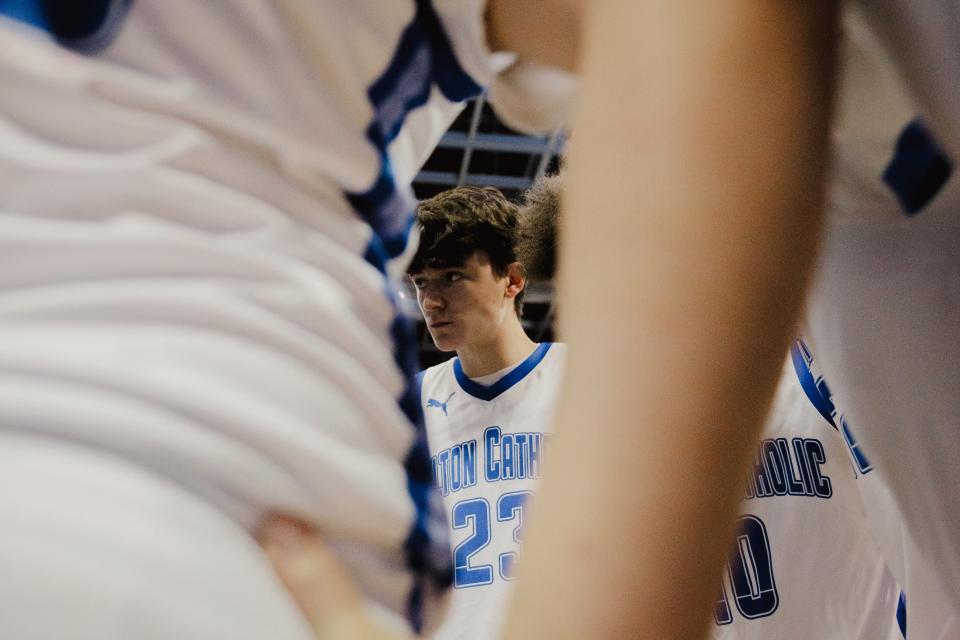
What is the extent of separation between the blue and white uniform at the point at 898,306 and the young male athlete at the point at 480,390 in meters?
1.36

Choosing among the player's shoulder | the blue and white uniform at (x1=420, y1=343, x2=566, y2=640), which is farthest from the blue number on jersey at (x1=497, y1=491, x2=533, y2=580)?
the player's shoulder

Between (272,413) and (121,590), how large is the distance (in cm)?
7

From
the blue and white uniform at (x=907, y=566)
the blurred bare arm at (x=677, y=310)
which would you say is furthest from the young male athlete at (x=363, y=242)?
the blue and white uniform at (x=907, y=566)

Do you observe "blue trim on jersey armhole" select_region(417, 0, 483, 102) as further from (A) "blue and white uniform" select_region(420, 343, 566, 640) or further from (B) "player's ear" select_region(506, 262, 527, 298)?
(B) "player's ear" select_region(506, 262, 527, 298)

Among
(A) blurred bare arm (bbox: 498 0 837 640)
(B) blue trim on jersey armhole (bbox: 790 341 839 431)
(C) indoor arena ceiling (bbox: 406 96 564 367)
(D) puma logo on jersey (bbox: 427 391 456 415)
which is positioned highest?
(C) indoor arena ceiling (bbox: 406 96 564 367)

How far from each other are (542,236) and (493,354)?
367 mm

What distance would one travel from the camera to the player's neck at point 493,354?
215cm

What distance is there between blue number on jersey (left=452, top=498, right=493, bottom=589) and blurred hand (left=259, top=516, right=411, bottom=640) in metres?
1.56

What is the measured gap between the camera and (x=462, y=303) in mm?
2201

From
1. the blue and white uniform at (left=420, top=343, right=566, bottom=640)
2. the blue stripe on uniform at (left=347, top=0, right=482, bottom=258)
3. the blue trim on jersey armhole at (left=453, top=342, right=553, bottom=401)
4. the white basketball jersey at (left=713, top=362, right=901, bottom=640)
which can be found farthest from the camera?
the blue trim on jersey armhole at (left=453, top=342, right=553, bottom=401)

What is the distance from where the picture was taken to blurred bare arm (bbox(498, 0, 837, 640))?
0.22 metres

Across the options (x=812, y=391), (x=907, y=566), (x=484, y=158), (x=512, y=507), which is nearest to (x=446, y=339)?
(x=512, y=507)

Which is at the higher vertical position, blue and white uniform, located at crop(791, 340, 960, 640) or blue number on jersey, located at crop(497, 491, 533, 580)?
blue number on jersey, located at crop(497, 491, 533, 580)

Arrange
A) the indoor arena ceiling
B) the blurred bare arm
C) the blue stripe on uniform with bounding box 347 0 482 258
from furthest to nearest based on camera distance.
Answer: the indoor arena ceiling < the blue stripe on uniform with bounding box 347 0 482 258 < the blurred bare arm
